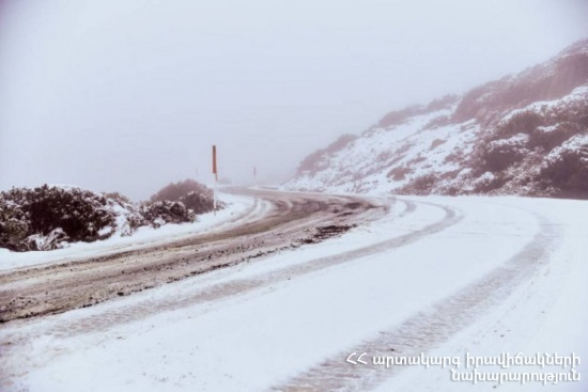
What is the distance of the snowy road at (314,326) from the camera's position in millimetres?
2896

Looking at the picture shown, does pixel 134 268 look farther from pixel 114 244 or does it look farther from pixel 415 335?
pixel 415 335

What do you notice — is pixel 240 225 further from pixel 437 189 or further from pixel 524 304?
pixel 437 189

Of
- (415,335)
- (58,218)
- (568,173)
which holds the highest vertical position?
(568,173)

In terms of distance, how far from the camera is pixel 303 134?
9962 cm

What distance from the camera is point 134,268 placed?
616cm

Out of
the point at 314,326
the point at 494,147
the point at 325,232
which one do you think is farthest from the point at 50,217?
the point at 494,147

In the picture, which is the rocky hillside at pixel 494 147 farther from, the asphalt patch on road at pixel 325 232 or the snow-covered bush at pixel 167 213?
the snow-covered bush at pixel 167 213

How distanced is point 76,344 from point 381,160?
33.7m

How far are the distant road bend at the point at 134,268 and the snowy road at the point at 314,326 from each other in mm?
273

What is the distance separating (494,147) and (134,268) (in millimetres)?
21785

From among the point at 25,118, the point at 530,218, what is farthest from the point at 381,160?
the point at 25,118

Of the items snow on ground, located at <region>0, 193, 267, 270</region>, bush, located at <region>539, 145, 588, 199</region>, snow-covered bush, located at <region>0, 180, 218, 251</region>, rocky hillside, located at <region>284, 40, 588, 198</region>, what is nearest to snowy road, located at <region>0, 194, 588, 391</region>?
snow on ground, located at <region>0, 193, 267, 270</region>

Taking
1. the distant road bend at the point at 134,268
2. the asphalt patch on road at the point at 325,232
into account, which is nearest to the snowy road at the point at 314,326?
the distant road bend at the point at 134,268

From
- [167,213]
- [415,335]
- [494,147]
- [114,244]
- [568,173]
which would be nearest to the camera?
[415,335]
